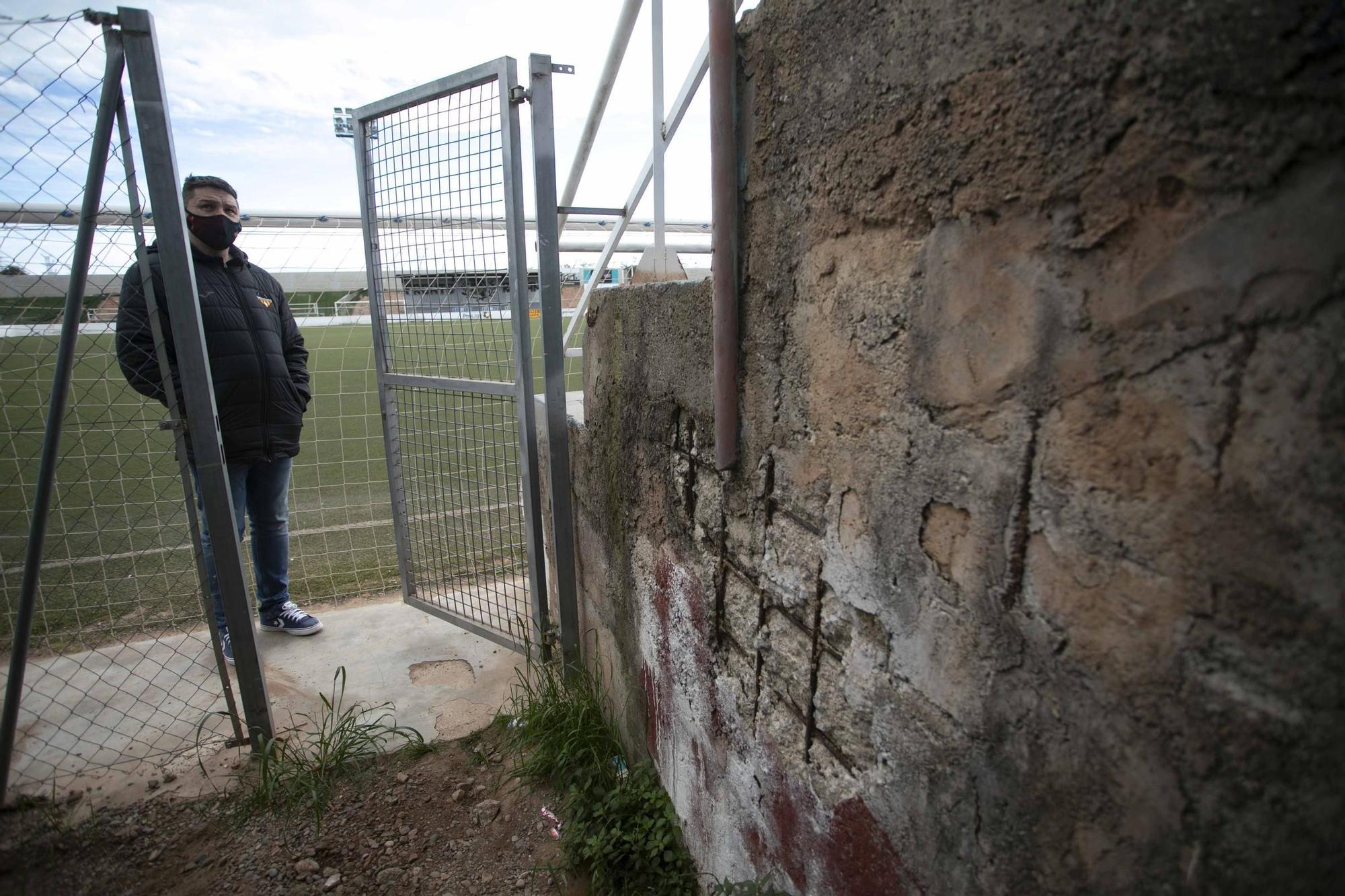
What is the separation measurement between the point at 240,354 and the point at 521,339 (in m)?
1.37

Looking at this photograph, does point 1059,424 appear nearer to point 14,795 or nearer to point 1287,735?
point 1287,735

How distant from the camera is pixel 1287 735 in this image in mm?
635

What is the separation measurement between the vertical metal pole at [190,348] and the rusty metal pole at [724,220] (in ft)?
6.43

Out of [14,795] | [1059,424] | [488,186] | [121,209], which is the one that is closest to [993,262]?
[1059,424]

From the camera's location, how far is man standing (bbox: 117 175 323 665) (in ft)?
9.28

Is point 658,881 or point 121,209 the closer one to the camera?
point 658,881

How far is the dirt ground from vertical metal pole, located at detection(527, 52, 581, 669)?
28.3 inches

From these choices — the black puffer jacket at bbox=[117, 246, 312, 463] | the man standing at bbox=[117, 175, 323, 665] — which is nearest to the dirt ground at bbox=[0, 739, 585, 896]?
the man standing at bbox=[117, 175, 323, 665]

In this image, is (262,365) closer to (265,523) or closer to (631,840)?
(265,523)

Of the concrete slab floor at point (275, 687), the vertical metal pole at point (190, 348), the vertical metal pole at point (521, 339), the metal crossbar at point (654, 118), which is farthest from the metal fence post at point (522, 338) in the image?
the vertical metal pole at point (190, 348)

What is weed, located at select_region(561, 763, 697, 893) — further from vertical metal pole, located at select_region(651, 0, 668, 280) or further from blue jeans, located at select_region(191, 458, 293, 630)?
blue jeans, located at select_region(191, 458, 293, 630)

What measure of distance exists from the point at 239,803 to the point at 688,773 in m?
1.79

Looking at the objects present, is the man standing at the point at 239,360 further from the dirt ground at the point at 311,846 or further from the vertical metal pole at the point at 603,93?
the vertical metal pole at the point at 603,93

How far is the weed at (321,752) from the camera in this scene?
104 inches
